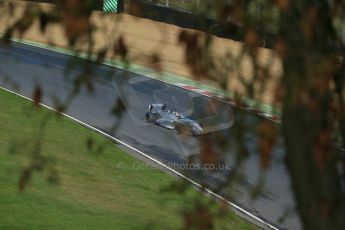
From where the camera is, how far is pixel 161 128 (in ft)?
58.5

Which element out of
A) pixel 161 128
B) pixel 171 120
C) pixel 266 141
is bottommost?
pixel 161 128

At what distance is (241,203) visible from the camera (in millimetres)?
13719

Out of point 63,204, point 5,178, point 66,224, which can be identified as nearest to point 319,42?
point 66,224

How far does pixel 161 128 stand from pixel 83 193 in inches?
180

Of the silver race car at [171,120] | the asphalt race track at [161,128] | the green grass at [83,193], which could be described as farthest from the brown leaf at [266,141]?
the green grass at [83,193]

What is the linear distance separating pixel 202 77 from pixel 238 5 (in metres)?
0.34

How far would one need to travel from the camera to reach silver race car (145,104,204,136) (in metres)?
4.05

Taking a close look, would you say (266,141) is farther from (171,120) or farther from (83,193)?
(83,193)

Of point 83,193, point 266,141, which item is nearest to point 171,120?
point 83,193

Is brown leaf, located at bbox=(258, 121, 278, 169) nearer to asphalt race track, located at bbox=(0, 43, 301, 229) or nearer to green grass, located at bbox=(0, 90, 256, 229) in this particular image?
asphalt race track, located at bbox=(0, 43, 301, 229)

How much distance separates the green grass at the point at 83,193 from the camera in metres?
11.9

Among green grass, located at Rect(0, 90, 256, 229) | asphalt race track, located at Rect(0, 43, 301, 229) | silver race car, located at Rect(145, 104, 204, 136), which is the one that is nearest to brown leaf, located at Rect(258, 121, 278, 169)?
asphalt race track, located at Rect(0, 43, 301, 229)

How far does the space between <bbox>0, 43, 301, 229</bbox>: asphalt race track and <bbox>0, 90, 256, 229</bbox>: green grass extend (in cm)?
82

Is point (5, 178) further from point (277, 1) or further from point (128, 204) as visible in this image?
point (277, 1)
